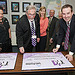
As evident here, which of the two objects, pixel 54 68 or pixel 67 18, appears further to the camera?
pixel 67 18

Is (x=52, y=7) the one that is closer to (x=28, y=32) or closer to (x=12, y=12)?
(x=12, y=12)

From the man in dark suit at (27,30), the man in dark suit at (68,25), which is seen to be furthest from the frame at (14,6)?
the man in dark suit at (68,25)

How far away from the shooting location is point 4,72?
0.96m

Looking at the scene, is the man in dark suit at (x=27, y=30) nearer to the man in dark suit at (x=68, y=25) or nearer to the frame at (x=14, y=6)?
the man in dark suit at (x=68, y=25)

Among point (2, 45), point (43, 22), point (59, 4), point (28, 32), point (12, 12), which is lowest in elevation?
point (2, 45)

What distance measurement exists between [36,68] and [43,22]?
75.5 inches

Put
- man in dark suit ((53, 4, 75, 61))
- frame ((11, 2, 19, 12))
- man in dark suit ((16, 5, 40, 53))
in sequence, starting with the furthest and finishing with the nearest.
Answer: frame ((11, 2, 19, 12)) → man in dark suit ((16, 5, 40, 53)) → man in dark suit ((53, 4, 75, 61))

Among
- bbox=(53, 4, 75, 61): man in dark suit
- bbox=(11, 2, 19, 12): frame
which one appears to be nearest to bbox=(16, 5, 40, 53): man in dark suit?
bbox=(53, 4, 75, 61): man in dark suit

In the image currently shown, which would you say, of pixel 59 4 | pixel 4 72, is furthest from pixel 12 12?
pixel 4 72

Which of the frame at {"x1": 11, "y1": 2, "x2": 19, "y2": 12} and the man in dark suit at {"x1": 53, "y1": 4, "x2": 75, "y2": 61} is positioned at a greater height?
the frame at {"x1": 11, "y1": 2, "x2": 19, "y2": 12}

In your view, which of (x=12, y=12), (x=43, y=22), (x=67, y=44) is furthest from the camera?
(x=12, y=12)

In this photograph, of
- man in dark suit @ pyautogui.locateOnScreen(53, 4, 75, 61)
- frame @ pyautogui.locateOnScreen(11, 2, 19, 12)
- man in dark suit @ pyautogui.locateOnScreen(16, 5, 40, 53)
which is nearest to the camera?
man in dark suit @ pyautogui.locateOnScreen(53, 4, 75, 61)

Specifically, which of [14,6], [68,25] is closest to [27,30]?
[68,25]

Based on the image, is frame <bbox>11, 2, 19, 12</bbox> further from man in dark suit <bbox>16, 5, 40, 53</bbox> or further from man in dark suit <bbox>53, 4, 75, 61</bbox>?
man in dark suit <bbox>53, 4, 75, 61</bbox>
